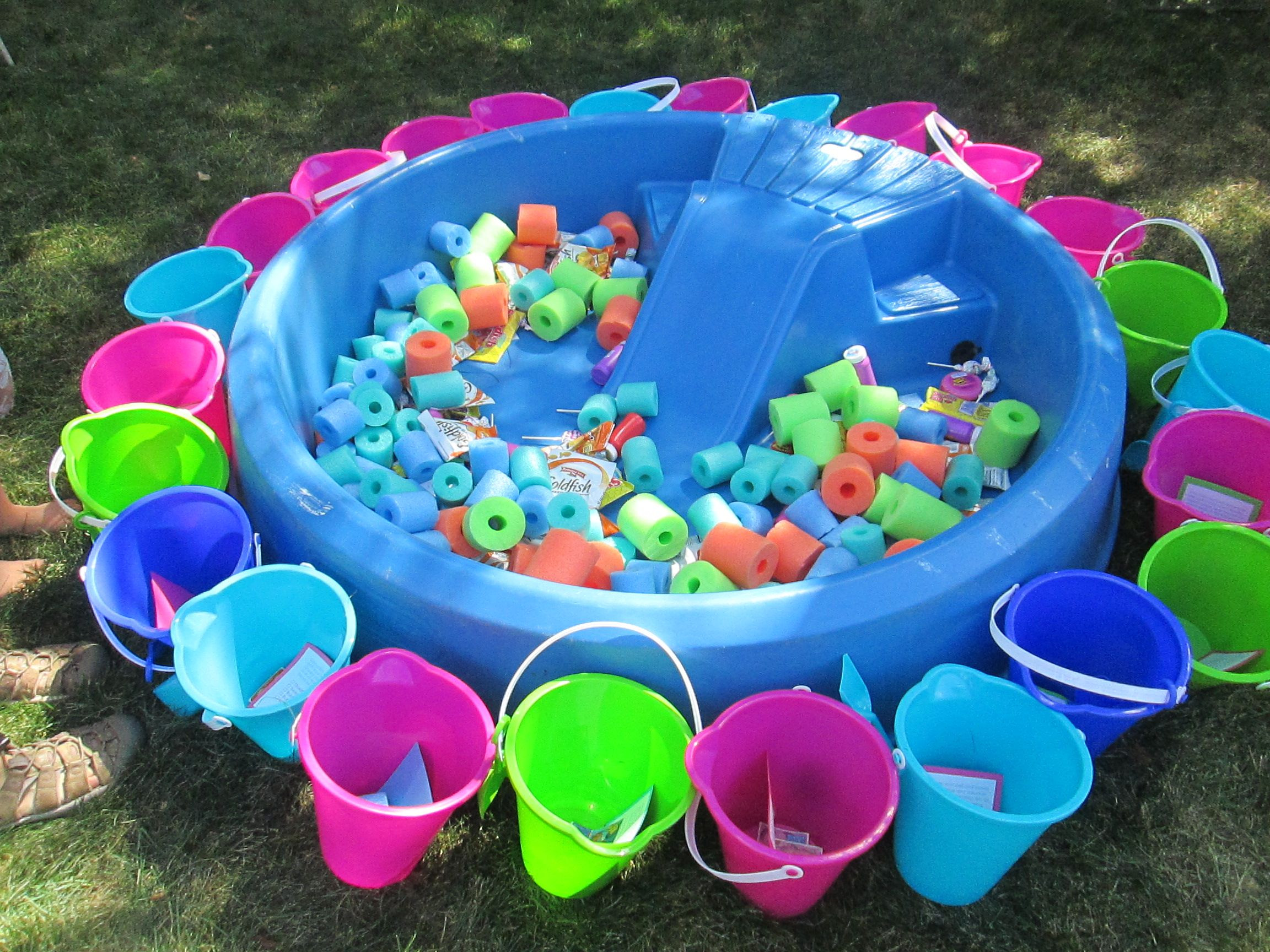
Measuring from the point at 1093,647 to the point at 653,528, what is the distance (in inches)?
40.5

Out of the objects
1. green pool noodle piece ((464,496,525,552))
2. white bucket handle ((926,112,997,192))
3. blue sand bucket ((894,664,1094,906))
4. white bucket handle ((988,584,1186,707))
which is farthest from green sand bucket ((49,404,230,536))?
white bucket handle ((926,112,997,192))

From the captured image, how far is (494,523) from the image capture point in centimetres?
232

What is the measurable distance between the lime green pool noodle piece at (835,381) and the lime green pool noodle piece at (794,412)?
0.07 metres

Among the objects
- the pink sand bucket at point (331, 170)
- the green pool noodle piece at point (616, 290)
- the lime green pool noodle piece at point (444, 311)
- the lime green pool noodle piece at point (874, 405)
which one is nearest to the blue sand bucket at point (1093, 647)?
the lime green pool noodle piece at point (874, 405)

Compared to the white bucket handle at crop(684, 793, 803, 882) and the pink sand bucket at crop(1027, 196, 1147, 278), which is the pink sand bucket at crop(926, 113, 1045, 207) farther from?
the white bucket handle at crop(684, 793, 803, 882)

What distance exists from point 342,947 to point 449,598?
0.69 meters

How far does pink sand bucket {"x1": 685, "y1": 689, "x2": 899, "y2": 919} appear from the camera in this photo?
66.1 inches

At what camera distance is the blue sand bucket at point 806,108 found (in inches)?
144

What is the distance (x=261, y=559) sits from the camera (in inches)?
90.2

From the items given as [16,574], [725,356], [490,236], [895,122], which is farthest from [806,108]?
[16,574]

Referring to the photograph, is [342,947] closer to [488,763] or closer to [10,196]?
[488,763]

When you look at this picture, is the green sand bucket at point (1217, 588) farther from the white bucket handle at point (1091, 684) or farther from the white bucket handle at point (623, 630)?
the white bucket handle at point (623, 630)

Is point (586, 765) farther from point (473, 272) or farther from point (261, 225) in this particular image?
point (261, 225)

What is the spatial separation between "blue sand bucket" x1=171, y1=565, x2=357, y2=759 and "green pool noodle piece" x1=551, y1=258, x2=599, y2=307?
1516mm
